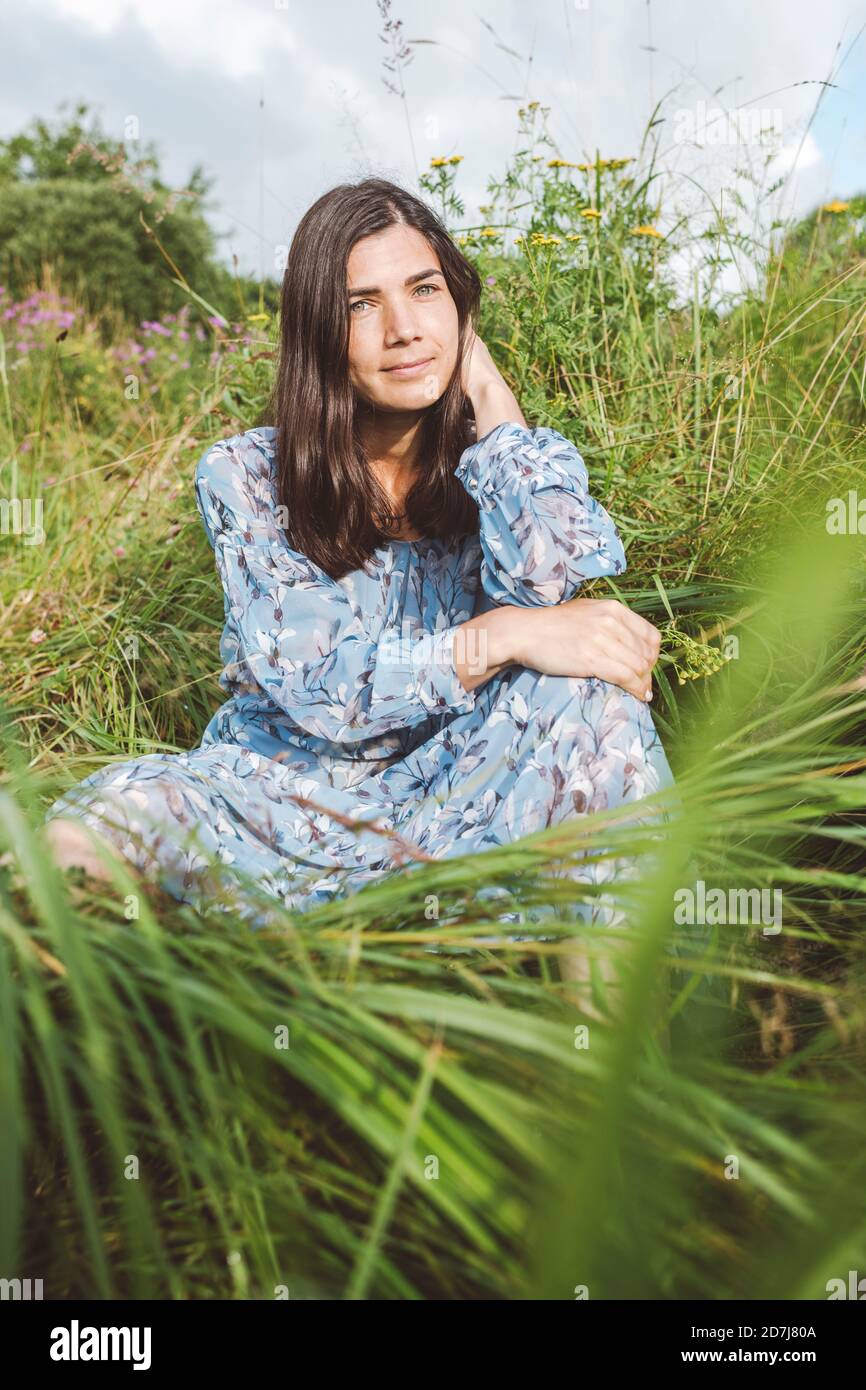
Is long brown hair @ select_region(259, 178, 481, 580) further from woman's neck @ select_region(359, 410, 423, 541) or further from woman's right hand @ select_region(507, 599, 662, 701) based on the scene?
woman's right hand @ select_region(507, 599, 662, 701)

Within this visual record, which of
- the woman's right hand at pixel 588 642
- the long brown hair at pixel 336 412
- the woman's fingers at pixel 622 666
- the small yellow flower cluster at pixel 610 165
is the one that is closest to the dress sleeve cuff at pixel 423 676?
the woman's right hand at pixel 588 642

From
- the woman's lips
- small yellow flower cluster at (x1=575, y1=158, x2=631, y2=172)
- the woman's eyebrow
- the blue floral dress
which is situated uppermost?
small yellow flower cluster at (x1=575, y1=158, x2=631, y2=172)

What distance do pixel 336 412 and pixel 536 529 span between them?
0.49 meters

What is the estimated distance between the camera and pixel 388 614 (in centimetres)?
185

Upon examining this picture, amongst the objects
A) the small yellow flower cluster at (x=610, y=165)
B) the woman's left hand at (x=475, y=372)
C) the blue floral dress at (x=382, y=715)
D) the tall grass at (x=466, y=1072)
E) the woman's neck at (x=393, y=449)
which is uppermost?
the small yellow flower cluster at (x=610, y=165)

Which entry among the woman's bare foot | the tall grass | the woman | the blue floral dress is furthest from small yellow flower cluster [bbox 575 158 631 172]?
the woman's bare foot

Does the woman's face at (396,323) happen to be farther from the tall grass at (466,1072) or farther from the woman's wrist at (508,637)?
the tall grass at (466,1072)

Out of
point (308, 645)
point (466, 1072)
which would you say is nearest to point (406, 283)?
point (308, 645)

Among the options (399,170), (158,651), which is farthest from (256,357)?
(158,651)

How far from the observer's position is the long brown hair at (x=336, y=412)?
175 cm

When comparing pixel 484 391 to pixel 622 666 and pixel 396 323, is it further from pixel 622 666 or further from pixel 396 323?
pixel 622 666

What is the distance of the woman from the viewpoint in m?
1.43

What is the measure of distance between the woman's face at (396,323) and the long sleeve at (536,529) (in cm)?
21

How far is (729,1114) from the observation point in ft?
2.57
